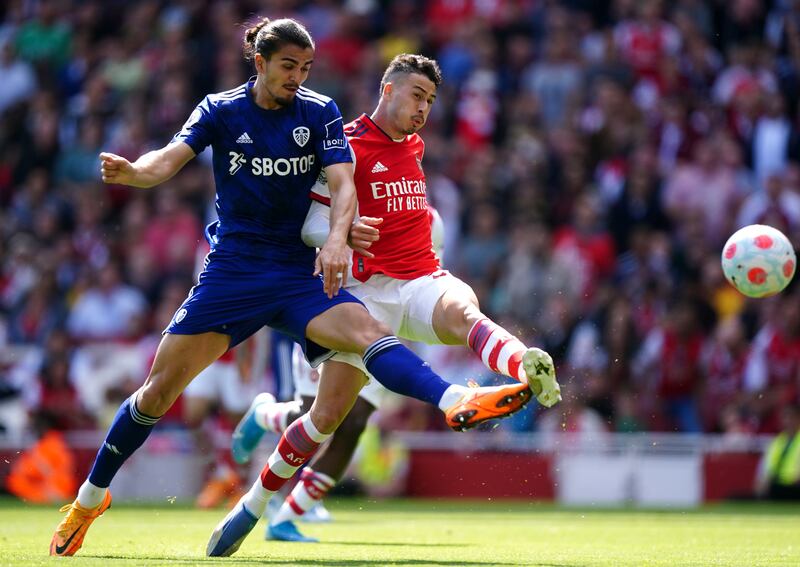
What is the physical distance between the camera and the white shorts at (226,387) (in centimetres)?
1280

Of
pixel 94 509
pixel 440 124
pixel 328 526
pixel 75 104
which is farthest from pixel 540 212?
pixel 94 509

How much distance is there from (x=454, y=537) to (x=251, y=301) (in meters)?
2.92

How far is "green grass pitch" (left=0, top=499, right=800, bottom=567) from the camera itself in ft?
23.1

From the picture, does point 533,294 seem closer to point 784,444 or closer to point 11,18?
point 784,444

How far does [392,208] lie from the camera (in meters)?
7.88

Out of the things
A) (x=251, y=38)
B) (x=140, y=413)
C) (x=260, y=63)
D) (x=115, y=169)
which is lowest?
(x=140, y=413)

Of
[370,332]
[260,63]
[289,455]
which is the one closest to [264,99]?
[260,63]

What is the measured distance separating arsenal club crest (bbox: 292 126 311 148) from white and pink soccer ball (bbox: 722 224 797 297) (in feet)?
9.21

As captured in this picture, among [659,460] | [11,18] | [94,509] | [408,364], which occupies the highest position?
[11,18]

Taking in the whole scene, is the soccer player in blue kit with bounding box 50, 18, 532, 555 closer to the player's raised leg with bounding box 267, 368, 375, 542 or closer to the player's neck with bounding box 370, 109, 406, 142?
the player's neck with bounding box 370, 109, 406, 142

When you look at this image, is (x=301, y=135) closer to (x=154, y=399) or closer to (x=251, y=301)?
(x=251, y=301)

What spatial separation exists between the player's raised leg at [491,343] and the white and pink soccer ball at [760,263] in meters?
1.77

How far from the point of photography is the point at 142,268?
55.1ft

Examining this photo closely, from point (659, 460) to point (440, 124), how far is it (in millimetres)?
5591
